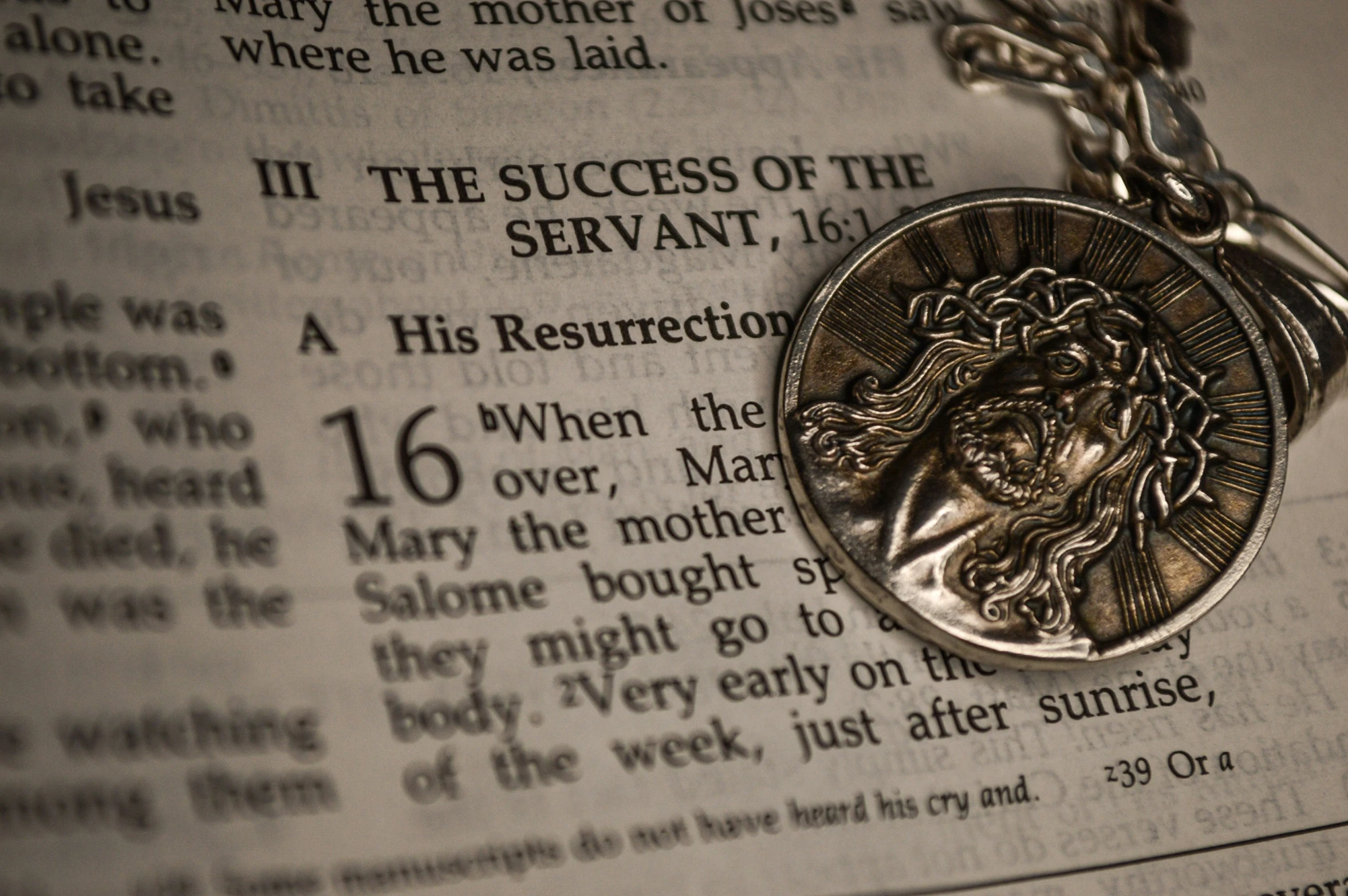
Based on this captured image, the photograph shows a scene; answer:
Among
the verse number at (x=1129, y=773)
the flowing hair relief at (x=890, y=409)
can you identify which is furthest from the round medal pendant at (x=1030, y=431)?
the verse number at (x=1129, y=773)

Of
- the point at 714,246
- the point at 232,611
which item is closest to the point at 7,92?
the point at 232,611

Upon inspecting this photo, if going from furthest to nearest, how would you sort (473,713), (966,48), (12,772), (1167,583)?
1. (966,48)
2. (1167,583)
3. (473,713)
4. (12,772)

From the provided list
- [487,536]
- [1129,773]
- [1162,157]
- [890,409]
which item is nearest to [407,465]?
[487,536]

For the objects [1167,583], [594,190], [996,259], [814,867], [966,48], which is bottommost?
[814,867]

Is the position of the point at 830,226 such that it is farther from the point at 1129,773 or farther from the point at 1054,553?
the point at 1129,773

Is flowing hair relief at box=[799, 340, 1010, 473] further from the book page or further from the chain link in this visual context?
the chain link

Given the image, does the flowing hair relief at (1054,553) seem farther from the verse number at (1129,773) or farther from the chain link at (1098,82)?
the chain link at (1098,82)

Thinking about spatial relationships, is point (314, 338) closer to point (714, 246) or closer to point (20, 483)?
point (20, 483)

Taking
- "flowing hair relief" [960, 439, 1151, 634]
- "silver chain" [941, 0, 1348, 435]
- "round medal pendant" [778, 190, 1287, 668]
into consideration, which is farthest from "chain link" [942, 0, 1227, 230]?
"flowing hair relief" [960, 439, 1151, 634]
